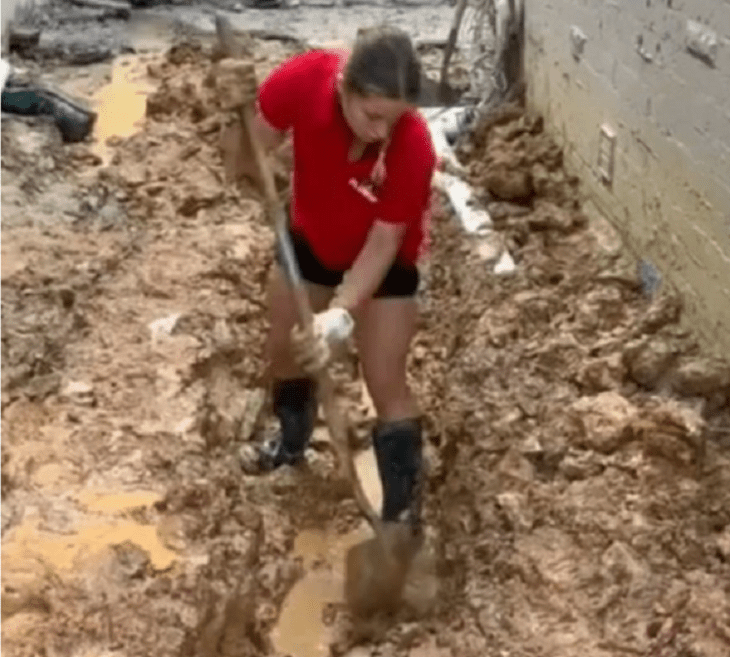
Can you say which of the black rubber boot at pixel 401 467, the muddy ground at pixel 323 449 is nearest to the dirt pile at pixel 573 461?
the muddy ground at pixel 323 449

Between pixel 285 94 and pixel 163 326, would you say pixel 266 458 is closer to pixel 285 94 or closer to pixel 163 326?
pixel 163 326

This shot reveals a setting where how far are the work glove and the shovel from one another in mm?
150

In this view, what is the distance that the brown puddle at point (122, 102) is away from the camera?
6.96 metres

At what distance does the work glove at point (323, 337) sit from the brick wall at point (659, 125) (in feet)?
4.72

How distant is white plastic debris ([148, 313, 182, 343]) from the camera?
470cm

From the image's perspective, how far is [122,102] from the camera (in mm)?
7559

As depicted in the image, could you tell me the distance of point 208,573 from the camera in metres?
3.53

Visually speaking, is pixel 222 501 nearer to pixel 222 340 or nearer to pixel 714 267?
pixel 222 340

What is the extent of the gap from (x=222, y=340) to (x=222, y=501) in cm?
98

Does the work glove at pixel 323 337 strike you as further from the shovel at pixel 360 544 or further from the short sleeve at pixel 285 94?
the short sleeve at pixel 285 94

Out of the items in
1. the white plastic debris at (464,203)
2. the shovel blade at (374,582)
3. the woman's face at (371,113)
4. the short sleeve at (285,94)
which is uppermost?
the woman's face at (371,113)

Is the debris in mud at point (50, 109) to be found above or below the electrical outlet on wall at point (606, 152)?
below

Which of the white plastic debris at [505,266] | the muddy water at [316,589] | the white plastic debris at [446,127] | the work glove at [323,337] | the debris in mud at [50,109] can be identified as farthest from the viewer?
the debris in mud at [50,109]

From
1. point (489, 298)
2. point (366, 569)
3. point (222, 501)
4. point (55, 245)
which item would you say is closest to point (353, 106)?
point (222, 501)
